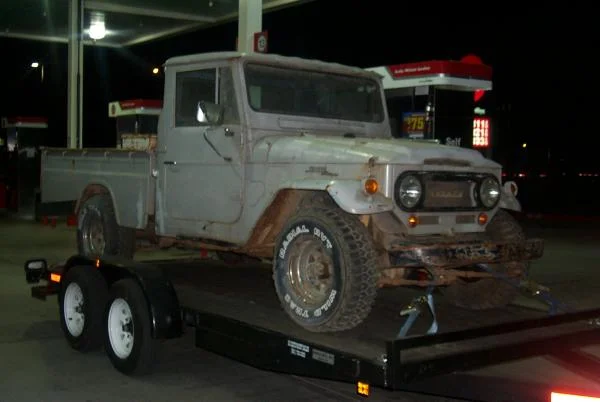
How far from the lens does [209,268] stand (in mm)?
7777

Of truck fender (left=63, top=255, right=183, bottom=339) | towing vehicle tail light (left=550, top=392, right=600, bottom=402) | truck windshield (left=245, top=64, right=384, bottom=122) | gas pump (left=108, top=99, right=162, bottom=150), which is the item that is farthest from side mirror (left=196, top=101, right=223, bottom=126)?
gas pump (left=108, top=99, right=162, bottom=150)

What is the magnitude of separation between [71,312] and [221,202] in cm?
193

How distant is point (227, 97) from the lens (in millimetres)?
6441

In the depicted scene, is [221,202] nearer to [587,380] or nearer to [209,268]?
[209,268]

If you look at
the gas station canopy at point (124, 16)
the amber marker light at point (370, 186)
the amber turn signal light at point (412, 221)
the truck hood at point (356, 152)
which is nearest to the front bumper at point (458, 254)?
the amber turn signal light at point (412, 221)

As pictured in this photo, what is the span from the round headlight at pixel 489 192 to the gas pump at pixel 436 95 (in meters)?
8.63

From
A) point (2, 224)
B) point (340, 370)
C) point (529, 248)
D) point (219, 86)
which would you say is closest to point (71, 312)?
point (219, 86)

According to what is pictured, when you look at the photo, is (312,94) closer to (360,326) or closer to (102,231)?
(360,326)

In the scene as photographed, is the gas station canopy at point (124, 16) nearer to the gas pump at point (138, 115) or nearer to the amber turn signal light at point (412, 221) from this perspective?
the gas pump at point (138, 115)

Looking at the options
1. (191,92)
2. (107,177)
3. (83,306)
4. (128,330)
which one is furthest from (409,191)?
(107,177)

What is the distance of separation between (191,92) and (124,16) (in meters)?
14.7

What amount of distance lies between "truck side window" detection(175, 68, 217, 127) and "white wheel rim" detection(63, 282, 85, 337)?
1783 mm

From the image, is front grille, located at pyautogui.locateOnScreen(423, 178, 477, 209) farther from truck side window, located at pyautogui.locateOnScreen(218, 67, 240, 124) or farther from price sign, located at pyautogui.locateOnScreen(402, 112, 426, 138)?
price sign, located at pyautogui.locateOnScreen(402, 112, 426, 138)

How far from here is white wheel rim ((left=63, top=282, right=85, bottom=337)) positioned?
7082mm
